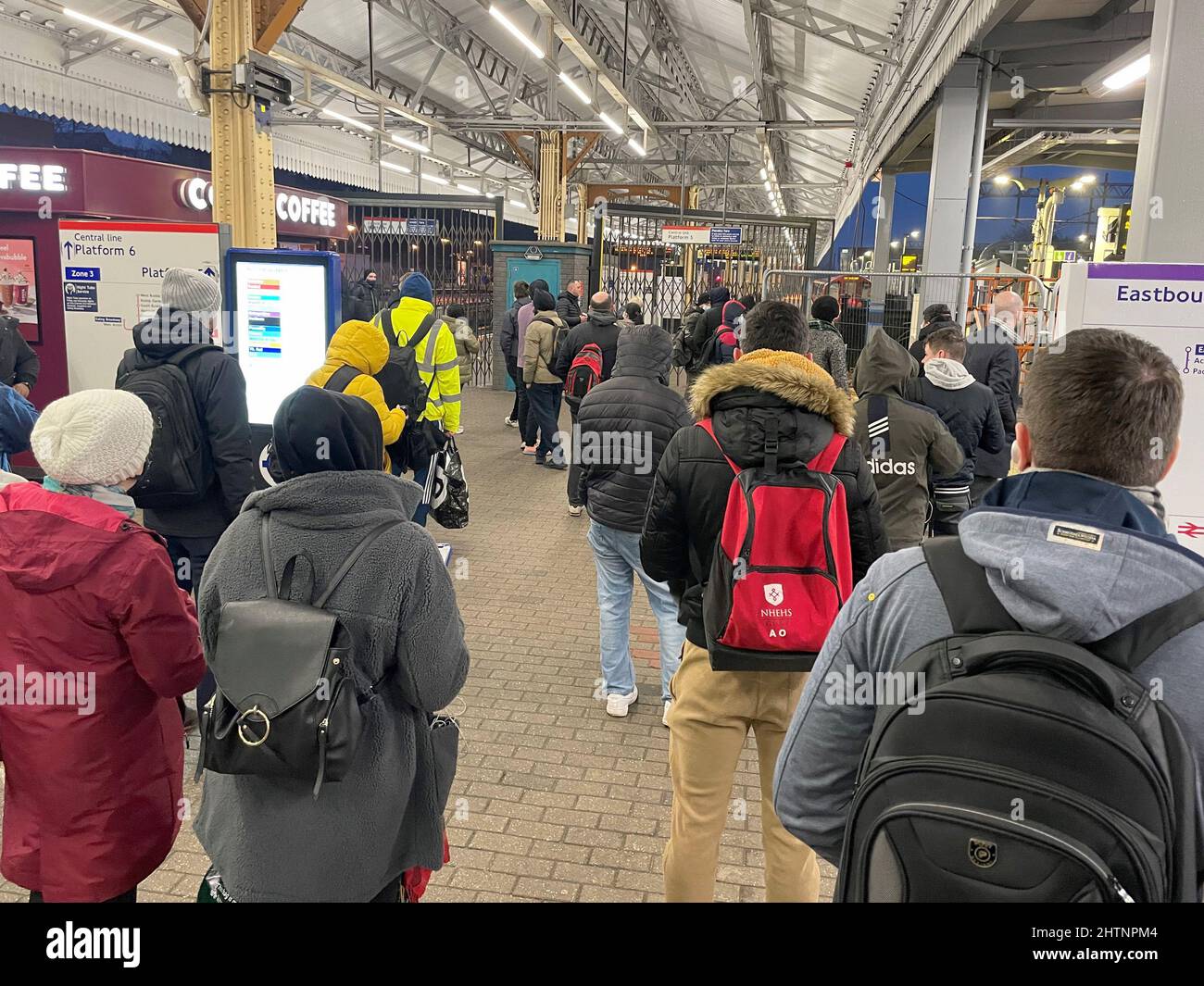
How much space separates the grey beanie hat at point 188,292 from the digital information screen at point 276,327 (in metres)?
1.11

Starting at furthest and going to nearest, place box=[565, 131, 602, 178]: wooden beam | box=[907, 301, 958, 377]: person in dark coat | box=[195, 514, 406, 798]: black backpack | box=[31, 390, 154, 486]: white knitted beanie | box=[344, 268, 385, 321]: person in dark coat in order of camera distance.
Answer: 1. box=[565, 131, 602, 178]: wooden beam
2. box=[344, 268, 385, 321]: person in dark coat
3. box=[907, 301, 958, 377]: person in dark coat
4. box=[31, 390, 154, 486]: white knitted beanie
5. box=[195, 514, 406, 798]: black backpack

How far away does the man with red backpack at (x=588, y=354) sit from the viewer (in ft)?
24.8

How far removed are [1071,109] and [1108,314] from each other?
1007 cm

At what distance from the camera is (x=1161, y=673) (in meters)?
1.31

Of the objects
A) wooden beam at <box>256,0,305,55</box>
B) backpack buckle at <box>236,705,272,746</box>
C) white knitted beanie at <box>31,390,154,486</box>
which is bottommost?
backpack buckle at <box>236,705,272,746</box>

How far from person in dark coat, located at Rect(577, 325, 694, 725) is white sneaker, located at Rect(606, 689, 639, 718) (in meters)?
0.02

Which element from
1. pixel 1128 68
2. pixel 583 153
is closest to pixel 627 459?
pixel 1128 68

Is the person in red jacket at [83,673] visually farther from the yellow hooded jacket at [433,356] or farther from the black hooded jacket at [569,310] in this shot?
→ the black hooded jacket at [569,310]

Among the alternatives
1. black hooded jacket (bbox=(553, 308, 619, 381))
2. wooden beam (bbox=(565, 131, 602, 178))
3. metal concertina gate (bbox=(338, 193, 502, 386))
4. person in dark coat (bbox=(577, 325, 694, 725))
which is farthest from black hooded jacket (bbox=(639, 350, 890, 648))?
wooden beam (bbox=(565, 131, 602, 178))

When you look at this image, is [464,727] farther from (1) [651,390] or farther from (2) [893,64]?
(2) [893,64]

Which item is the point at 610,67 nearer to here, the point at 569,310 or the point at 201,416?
the point at 569,310

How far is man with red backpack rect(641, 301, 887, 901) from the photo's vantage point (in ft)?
8.20

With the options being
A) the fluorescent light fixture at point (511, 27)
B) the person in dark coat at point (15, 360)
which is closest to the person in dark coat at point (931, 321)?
the fluorescent light fixture at point (511, 27)

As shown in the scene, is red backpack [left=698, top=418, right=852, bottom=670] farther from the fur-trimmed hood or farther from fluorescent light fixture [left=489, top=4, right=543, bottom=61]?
fluorescent light fixture [left=489, top=4, right=543, bottom=61]
